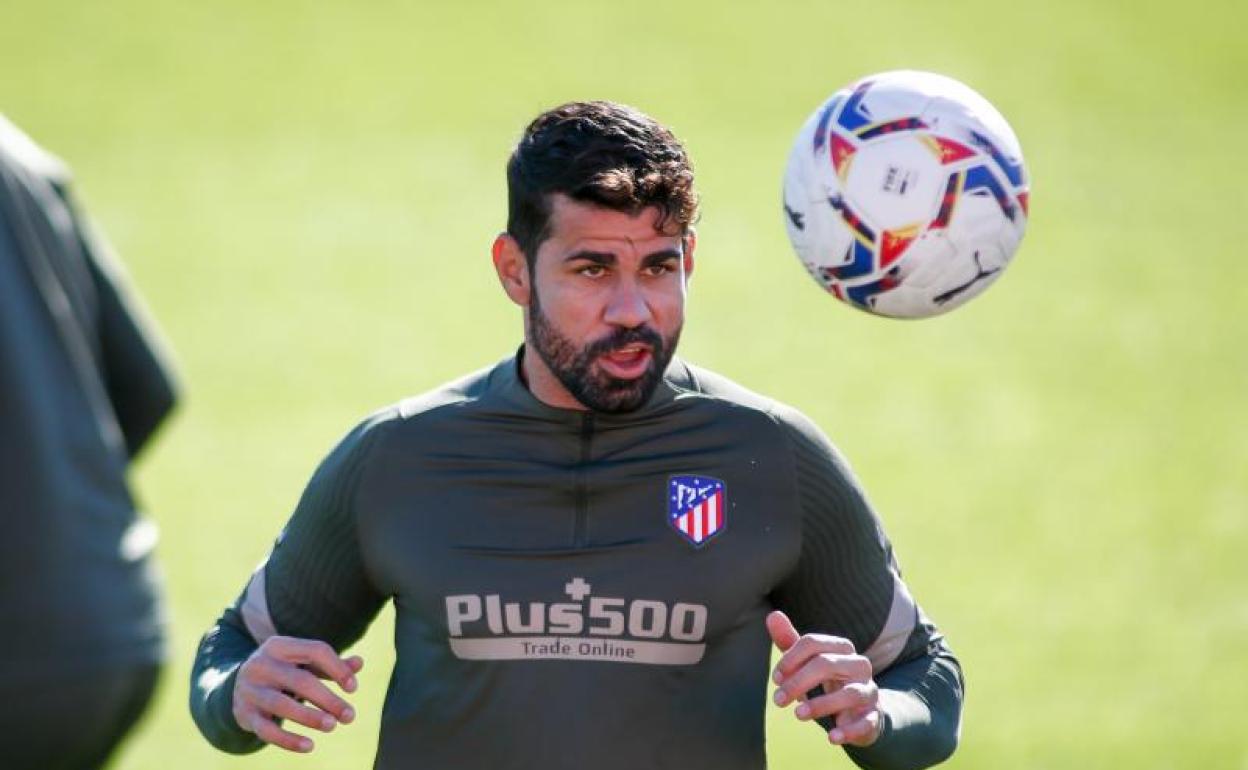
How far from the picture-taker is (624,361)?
441cm

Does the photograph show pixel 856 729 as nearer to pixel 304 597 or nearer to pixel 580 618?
pixel 580 618

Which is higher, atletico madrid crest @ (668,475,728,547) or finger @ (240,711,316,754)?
atletico madrid crest @ (668,475,728,547)

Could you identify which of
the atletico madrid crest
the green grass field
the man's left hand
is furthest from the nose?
the green grass field

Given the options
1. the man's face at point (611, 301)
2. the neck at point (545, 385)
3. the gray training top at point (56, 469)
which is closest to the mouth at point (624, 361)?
the man's face at point (611, 301)

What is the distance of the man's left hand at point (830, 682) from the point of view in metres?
4.04

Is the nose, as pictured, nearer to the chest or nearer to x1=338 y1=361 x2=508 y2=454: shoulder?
the chest

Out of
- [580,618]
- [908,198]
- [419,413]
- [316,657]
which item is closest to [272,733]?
[316,657]

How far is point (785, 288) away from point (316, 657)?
40.0ft

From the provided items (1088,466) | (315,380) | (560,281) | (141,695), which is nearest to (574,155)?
(560,281)

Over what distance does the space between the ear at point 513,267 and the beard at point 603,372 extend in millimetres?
144

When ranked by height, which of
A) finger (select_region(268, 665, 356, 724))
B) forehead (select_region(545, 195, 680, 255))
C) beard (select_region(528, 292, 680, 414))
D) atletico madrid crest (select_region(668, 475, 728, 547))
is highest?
forehead (select_region(545, 195, 680, 255))

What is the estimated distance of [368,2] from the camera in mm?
24203

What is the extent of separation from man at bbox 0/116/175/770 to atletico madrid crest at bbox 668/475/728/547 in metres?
1.43

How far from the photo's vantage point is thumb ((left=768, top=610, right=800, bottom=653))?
414 centimetres
